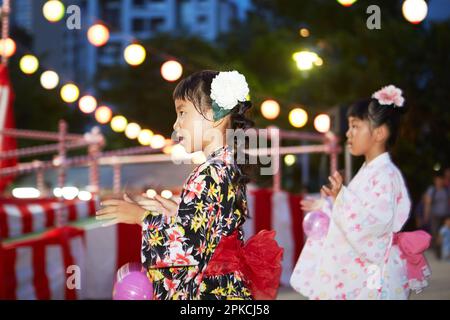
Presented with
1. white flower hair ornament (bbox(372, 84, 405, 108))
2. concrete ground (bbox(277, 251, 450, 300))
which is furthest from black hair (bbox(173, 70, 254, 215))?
concrete ground (bbox(277, 251, 450, 300))

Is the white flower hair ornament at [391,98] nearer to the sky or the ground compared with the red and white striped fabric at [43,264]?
nearer to the sky

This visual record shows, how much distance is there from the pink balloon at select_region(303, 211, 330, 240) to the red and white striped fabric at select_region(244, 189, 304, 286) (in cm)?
349

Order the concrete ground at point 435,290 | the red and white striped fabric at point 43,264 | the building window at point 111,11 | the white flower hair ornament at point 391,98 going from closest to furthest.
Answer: the white flower hair ornament at point 391,98 → the red and white striped fabric at point 43,264 → the concrete ground at point 435,290 → the building window at point 111,11

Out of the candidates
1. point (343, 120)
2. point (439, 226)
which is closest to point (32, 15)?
point (439, 226)

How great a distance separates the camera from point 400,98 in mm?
4273

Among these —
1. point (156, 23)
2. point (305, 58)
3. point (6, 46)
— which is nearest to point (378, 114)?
point (305, 58)

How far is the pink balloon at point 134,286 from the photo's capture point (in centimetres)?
291

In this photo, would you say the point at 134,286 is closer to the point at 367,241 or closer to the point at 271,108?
the point at 367,241

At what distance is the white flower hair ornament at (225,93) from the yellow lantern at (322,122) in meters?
6.50

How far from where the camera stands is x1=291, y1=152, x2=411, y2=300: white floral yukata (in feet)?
12.9

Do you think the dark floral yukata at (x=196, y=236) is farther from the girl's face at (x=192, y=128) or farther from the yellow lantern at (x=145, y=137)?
the yellow lantern at (x=145, y=137)

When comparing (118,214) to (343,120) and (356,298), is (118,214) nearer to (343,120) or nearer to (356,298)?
(356,298)

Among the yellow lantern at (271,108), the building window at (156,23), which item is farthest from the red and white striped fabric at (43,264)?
the building window at (156,23)
